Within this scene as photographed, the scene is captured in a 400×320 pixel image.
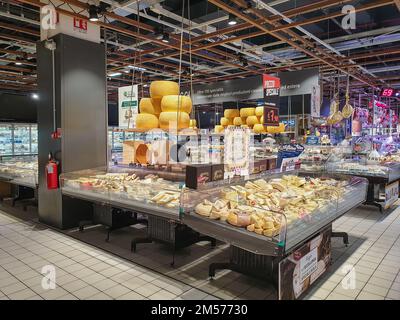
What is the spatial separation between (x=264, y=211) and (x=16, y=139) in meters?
15.3

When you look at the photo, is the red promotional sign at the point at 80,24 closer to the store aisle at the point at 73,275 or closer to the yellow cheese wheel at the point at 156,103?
Answer: the yellow cheese wheel at the point at 156,103

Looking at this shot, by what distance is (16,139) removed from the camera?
15.1 m

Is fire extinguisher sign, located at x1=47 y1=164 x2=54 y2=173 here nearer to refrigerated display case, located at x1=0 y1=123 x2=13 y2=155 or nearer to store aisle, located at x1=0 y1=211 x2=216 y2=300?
store aisle, located at x1=0 y1=211 x2=216 y2=300

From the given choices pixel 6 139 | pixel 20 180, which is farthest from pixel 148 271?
pixel 6 139

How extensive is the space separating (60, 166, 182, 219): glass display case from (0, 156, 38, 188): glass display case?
1593mm

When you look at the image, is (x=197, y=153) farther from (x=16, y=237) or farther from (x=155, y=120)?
(x=16, y=237)

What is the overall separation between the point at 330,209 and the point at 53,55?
17.0 ft

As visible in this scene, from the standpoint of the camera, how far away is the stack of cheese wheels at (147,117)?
403 centimetres

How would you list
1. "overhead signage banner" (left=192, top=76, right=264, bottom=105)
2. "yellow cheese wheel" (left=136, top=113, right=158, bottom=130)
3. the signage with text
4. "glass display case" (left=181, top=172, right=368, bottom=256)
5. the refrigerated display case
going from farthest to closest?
1. the refrigerated display case
2. "overhead signage banner" (left=192, top=76, right=264, bottom=105)
3. the signage with text
4. "yellow cheese wheel" (left=136, top=113, right=158, bottom=130)
5. "glass display case" (left=181, top=172, right=368, bottom=256)

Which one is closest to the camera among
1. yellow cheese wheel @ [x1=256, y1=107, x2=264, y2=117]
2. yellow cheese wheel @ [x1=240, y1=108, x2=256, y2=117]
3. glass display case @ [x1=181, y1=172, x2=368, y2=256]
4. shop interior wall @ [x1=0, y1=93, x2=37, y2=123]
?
glass display case @ [x1=181, y1=172, x2=368, y2=256]

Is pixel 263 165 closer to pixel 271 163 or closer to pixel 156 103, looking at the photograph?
pixel 271 163

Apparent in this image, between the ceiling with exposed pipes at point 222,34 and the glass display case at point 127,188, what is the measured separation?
1.60m

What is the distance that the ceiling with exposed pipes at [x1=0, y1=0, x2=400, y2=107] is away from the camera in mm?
5543

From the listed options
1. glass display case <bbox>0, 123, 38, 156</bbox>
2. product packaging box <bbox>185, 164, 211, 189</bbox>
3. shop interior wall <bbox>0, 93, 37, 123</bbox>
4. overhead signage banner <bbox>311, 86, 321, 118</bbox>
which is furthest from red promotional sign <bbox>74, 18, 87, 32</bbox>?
glass display case <bbox>0, 123, 38, 156</bbox>
